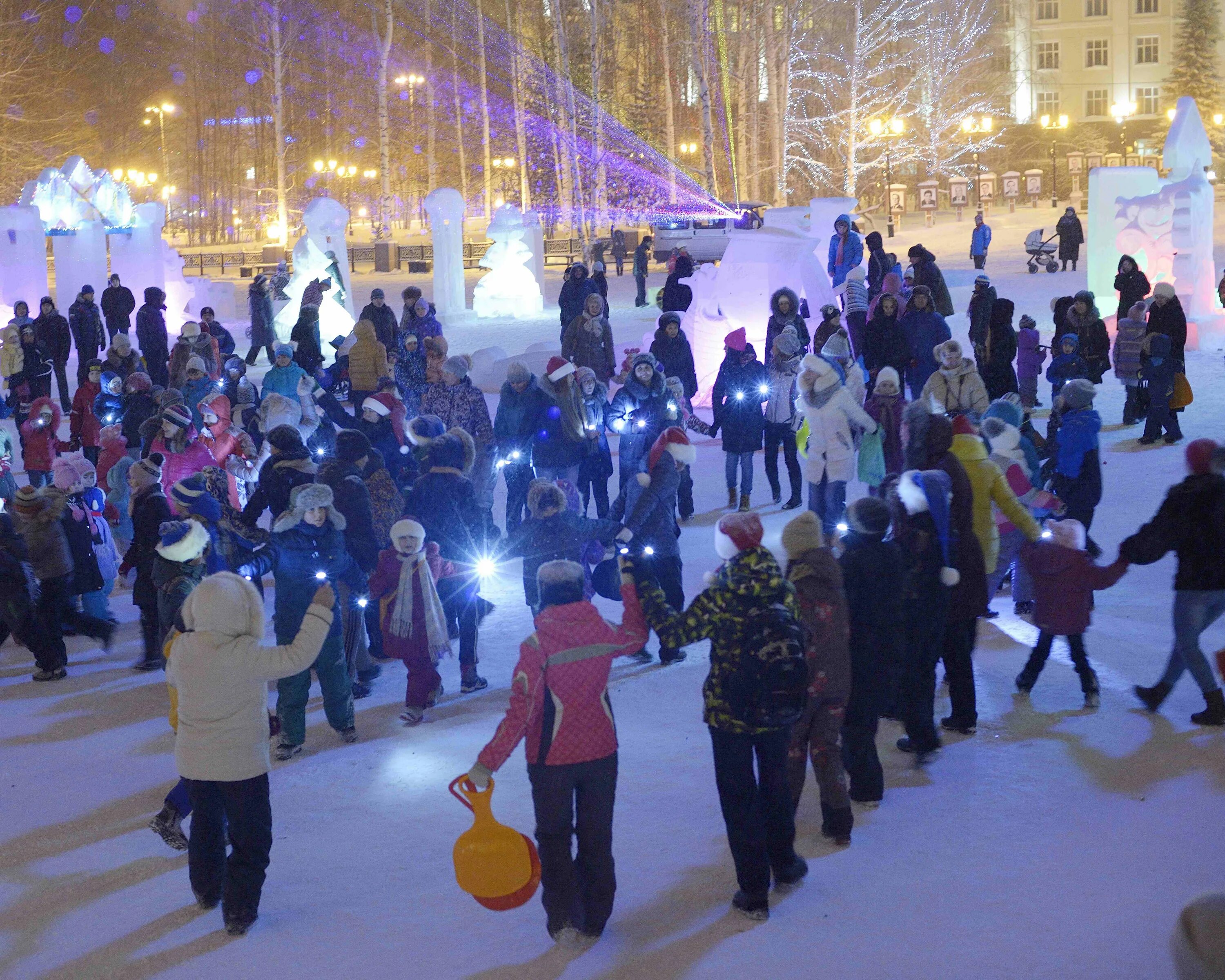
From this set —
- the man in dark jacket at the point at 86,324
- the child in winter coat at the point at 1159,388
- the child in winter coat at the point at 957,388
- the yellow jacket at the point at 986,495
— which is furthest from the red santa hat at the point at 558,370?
the man in dark jacket at the point at 86,324

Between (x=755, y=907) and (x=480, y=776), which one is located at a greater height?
(x=480, y=776)

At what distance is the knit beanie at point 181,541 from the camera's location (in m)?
5.74

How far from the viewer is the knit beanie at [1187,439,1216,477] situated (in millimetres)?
5574

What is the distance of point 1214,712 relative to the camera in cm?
577

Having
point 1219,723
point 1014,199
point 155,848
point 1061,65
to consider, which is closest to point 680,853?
point 155,848

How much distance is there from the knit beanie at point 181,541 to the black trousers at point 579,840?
2244 mm

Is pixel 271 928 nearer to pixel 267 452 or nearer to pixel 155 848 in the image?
pixel 155 848

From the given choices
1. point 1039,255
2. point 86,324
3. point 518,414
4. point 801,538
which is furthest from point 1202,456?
point 1039,255

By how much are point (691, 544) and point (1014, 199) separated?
30.0 metres

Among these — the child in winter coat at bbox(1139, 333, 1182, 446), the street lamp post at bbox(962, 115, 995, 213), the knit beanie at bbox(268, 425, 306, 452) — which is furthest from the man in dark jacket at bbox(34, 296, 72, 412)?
the street lamp post at bbox(962, 115, 995, 213)

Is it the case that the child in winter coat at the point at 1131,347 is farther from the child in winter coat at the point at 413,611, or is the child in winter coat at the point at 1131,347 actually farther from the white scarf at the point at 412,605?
the white scarf at the point at 412,605

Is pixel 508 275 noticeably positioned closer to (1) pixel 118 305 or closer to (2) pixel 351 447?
(1) pixel 118 305

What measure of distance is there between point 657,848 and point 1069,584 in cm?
220

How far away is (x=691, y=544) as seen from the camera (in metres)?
9.11
